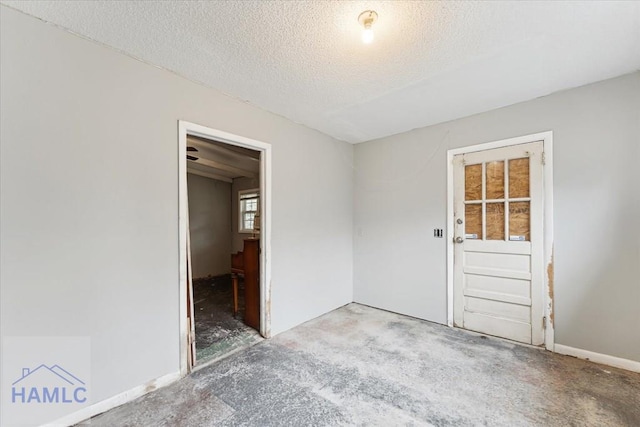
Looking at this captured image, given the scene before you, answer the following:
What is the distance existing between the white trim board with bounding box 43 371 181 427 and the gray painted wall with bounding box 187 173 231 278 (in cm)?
432

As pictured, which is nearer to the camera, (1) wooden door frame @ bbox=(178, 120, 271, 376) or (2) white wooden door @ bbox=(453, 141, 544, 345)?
(1) wooden door frame @ bbox=(178, 120, 271, 376)

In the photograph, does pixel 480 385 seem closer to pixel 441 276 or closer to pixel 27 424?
pixel 441 276

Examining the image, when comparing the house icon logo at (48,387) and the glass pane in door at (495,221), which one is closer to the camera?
the house icon logo at (48,387)

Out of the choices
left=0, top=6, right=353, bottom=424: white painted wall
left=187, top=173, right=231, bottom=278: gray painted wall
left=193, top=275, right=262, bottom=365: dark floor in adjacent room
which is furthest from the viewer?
left=187, top=173, right=231, bottom=278: gray painted wall

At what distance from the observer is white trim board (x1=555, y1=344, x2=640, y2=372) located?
2176mm

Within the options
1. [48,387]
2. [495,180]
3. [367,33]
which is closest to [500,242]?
[495,180]

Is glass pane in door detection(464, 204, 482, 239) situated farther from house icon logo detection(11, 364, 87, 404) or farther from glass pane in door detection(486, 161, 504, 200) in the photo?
house icon logo detection(11, 364, 87, 404)

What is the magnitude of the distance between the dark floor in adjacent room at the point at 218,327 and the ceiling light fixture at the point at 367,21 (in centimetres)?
287

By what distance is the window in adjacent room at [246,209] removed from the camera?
6441 millimetres

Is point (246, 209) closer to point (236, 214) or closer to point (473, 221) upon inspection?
point (236, 214)

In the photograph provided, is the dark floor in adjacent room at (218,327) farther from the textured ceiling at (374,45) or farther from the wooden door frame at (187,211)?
the textured ceiling at (374,45)

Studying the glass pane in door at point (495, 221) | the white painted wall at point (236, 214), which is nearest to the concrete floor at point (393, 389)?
the glass pane in door at point (495, 221)

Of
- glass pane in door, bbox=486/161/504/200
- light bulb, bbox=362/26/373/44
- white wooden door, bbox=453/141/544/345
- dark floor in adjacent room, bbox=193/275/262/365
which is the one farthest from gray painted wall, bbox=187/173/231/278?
glass pane in door, bbox=486/161/504/200

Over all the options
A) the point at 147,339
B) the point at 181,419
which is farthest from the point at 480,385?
the point at 147,339
